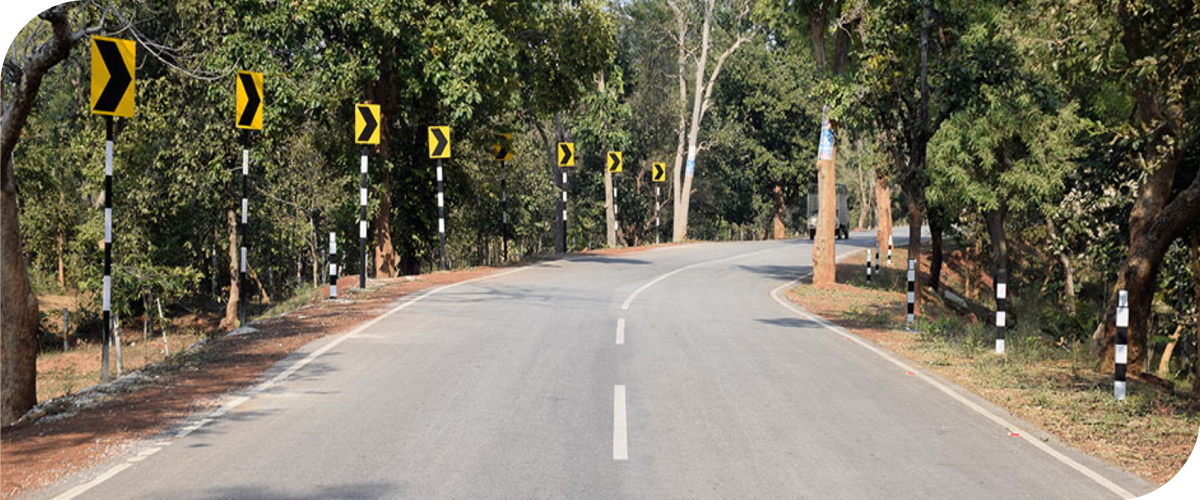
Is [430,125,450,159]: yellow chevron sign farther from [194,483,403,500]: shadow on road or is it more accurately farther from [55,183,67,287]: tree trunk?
[55,183,67,287]: tree trunk

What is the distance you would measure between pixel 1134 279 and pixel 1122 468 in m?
6.79

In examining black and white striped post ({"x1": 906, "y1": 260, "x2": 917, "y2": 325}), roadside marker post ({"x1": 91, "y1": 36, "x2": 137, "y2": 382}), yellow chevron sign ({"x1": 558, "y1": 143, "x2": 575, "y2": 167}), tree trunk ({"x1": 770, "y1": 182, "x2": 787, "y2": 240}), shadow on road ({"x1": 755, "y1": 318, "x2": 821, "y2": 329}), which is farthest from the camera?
tree trunk ({"x1": 770, "y1": 182, "x2": 787, "y2": 240})

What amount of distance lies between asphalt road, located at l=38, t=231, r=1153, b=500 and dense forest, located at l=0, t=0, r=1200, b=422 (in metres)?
3.39

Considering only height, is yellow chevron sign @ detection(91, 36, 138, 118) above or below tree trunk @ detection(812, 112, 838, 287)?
above

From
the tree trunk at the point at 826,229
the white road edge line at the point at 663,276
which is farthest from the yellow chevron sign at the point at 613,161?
the tree trunk at the point at 826,229

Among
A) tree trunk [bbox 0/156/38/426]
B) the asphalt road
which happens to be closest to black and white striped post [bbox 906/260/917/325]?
the asphalt road

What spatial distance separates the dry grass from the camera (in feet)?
26.3

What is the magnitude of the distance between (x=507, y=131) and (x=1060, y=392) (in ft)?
68.9

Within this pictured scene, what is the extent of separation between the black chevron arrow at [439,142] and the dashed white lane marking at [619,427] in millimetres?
14294

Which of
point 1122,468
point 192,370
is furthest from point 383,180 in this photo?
point 1122,468

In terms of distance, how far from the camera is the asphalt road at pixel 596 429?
644 centimetres

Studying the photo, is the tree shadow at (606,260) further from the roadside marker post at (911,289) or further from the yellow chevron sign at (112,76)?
the yellow chevron sign at (112,76)

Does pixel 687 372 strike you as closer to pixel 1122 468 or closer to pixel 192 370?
pixel 1122 468

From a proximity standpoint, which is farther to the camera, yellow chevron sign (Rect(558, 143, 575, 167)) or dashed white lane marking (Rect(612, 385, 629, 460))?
yellow chevron sign (Rect(558, 143, 575, 167))
